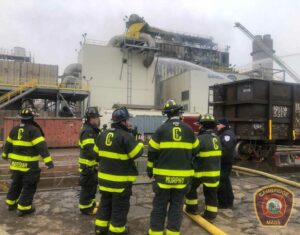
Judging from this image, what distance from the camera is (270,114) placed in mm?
8977

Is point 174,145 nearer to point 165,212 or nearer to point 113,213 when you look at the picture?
point 165,212

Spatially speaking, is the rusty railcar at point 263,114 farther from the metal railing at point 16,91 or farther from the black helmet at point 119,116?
the metal railing at point 16,91

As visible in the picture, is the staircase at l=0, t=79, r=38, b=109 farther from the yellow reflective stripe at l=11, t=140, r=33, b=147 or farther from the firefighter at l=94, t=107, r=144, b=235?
the firefighter at l=94, t=107, r=144, b=235

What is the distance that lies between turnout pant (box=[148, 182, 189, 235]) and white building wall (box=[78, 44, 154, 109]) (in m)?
30.8

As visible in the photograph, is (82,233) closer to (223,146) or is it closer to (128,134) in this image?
(128,134)

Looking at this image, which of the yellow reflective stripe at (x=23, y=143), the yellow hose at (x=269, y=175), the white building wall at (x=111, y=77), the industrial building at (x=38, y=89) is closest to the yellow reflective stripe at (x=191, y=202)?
the yellow reflective stripe at (x=23, y=143)

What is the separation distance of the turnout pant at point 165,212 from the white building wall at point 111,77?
101 ft

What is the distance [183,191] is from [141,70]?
33.8 meters

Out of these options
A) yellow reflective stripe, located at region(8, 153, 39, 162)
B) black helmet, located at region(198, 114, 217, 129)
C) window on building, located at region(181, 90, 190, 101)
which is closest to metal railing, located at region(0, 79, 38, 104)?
window on building, located at region(181, 90, 190, 101)

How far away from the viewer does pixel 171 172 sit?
4.25 metres

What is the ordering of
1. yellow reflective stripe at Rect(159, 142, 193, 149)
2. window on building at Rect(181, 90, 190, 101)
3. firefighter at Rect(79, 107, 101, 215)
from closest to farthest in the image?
1. yellow reflective stripe at Rect(159, 142, 193, 149)
2. firefighter at Rect(79, 107, 101, 215)
3. window on building at Rect(181, 90, 190, 101)

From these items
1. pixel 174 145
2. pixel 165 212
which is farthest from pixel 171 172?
pixel 165 212

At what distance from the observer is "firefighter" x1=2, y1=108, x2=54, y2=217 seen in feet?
17.2

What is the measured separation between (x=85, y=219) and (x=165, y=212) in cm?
159
